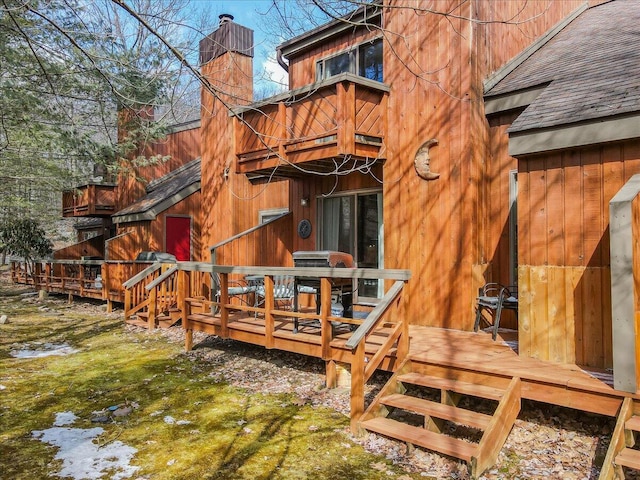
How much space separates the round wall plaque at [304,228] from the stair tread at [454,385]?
16.2 feet

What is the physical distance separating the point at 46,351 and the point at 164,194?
26.6 ft

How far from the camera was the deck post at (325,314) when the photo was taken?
16.6ft

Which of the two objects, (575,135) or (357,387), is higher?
(575,135)

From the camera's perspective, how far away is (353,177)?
844cm

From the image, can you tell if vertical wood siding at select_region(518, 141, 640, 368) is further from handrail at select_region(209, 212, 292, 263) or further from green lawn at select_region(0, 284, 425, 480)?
handrail at select_region(209, 212, 292, 263)

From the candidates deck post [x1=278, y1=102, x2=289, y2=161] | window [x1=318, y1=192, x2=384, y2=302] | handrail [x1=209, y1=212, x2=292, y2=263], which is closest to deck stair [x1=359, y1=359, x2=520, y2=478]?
window [x1=318, y1=192, x2=384, y2=302]

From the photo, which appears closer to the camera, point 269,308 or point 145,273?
point 269,308

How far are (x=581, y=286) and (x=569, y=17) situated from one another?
7.55 metres

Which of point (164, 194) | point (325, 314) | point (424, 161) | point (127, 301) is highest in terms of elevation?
point (164, 194)

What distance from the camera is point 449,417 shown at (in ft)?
12.7

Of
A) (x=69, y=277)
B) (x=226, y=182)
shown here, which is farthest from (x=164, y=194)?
(x=226, y=182)

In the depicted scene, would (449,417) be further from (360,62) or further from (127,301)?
(127,301)

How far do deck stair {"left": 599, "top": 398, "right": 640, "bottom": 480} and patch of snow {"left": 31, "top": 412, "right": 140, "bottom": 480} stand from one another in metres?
3.41

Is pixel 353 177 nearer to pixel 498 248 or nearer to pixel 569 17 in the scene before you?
pixel 498 248
